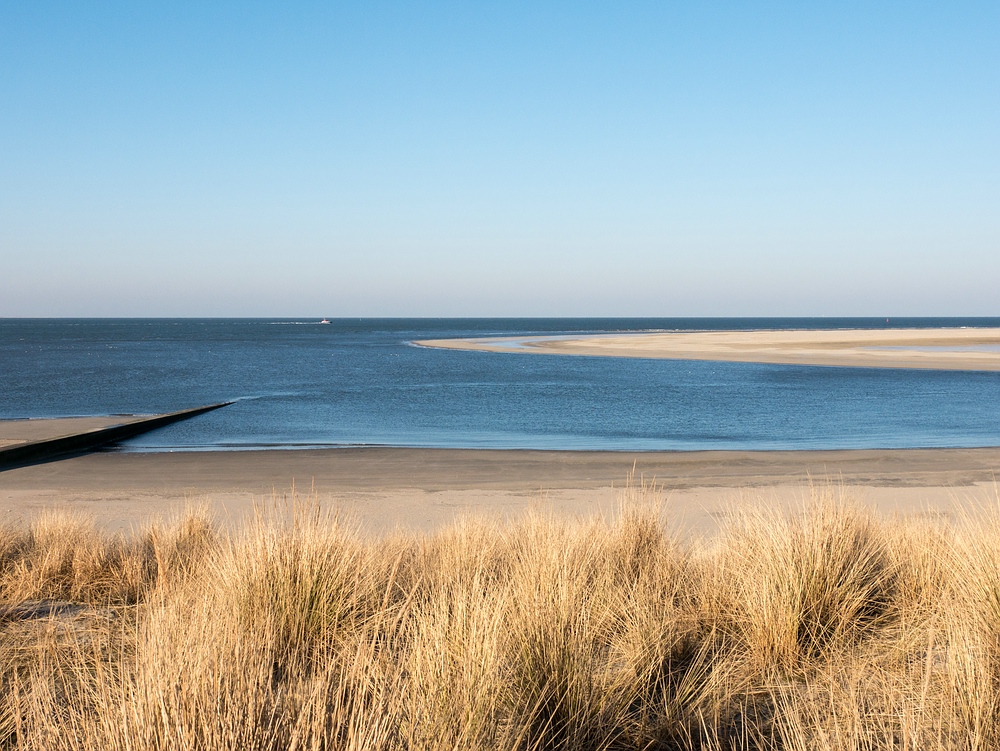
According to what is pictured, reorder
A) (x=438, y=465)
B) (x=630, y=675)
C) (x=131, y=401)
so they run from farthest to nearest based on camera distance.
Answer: (x=131, y=401), (x=438, y=465), (x=630, y=675)

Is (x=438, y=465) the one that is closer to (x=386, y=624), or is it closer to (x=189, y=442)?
(x=189, y=442)

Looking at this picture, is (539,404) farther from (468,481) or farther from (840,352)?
(840,352)

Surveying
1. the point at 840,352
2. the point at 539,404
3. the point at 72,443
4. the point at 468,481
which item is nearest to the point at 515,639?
the point at 468,481

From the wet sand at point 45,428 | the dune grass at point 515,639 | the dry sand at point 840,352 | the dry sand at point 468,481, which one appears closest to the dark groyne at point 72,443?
the wet sand at point 45,428

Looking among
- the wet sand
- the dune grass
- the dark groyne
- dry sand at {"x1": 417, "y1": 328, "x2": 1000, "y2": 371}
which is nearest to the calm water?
the dark groyne

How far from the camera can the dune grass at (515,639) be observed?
2.93m

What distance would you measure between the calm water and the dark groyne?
638 mm

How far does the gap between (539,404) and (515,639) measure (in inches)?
1081

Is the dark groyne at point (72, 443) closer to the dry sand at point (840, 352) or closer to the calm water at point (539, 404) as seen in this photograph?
the calm water at point (539, 404)

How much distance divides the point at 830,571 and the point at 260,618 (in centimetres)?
359

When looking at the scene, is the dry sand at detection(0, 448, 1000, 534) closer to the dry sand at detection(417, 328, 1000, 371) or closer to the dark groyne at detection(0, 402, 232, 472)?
the dark groyne at detection(0, 402, 232, 472)

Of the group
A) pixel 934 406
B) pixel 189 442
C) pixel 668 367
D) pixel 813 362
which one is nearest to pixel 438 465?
pixel 189 442

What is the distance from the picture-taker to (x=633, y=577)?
6.18 m

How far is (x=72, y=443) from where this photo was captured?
61.8 feet
